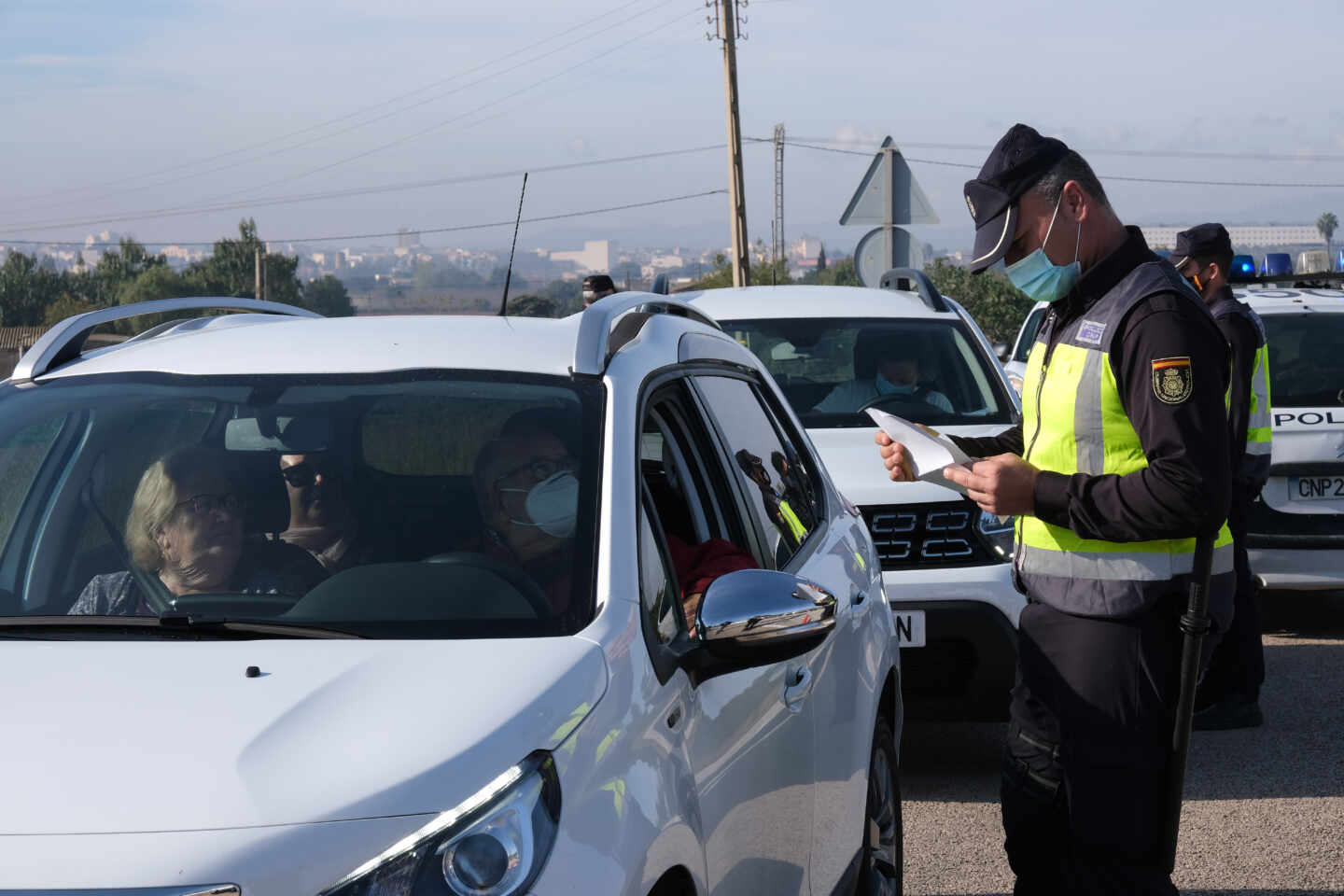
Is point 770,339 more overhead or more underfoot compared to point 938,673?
more overhead

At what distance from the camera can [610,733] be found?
2285 millimetres

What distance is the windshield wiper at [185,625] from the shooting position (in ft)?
8.56

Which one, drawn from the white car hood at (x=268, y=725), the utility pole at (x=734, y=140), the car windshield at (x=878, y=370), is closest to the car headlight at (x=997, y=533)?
the car windshield at (x=878, y=370)

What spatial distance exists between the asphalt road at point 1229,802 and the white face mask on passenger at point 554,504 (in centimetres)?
254

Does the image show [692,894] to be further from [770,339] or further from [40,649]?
[770,339]

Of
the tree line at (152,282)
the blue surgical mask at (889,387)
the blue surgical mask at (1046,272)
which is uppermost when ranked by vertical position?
the blue surgical mask at (1046,272)

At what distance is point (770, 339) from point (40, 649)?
5.61 meters

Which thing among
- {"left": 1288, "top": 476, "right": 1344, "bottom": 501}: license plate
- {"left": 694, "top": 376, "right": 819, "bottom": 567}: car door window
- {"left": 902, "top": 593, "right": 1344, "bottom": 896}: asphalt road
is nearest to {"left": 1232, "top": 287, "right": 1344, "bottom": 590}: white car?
{"left": 1288, "top": 476, "right": 1344, "bottom": 501}: license plate

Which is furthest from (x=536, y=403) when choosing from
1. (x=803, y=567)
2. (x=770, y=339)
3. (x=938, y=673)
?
(x=770, y=339)

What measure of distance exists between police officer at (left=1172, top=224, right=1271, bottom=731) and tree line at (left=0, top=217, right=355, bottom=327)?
86.1m

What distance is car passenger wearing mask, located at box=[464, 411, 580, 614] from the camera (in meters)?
2.77

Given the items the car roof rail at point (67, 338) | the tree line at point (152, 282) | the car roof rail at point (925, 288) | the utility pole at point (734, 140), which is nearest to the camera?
the car roof rail at point (67, 338)

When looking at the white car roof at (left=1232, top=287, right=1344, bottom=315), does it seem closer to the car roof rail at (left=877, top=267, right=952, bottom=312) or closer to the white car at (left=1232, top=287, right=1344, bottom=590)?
the white car at (left=1232, top=287, right=1344, bottom=590)

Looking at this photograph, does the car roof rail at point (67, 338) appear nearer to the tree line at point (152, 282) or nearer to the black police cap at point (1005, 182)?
the black police cap at point (1005, 182)
